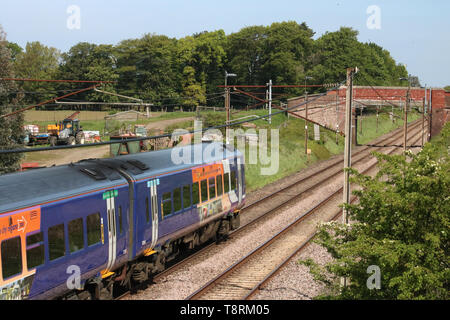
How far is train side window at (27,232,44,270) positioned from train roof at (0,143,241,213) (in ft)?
2.04

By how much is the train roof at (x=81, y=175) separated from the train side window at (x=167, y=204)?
68 cm

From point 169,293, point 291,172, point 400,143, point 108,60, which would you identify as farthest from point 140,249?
point 108,60

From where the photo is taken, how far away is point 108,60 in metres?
70.4

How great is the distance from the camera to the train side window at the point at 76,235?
9.88 meters

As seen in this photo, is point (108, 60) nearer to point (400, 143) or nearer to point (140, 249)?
point (400, 143)

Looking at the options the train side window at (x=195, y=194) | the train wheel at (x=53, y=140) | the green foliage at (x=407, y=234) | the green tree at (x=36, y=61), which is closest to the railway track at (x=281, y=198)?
the train side window at (x=195, y=194)

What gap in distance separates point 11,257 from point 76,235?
69.8 inches

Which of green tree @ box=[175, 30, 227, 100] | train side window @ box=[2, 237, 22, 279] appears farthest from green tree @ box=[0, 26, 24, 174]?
green tree @ box=[175, 30, 227, 100]

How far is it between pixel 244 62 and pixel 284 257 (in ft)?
238

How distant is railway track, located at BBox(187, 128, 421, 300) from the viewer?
13198 mm

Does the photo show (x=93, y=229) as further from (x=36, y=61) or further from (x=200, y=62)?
(x=36, y=61)

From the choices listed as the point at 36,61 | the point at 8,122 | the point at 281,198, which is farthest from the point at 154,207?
the point at 36,61

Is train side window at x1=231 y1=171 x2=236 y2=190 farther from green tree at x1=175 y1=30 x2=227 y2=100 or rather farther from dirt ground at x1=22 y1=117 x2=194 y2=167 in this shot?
green tree at x1=175 y1=30 x2=227 y2=100

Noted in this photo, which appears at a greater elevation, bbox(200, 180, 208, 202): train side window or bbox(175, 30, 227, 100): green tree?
bbox(175, 30, 227, 100): green tree
